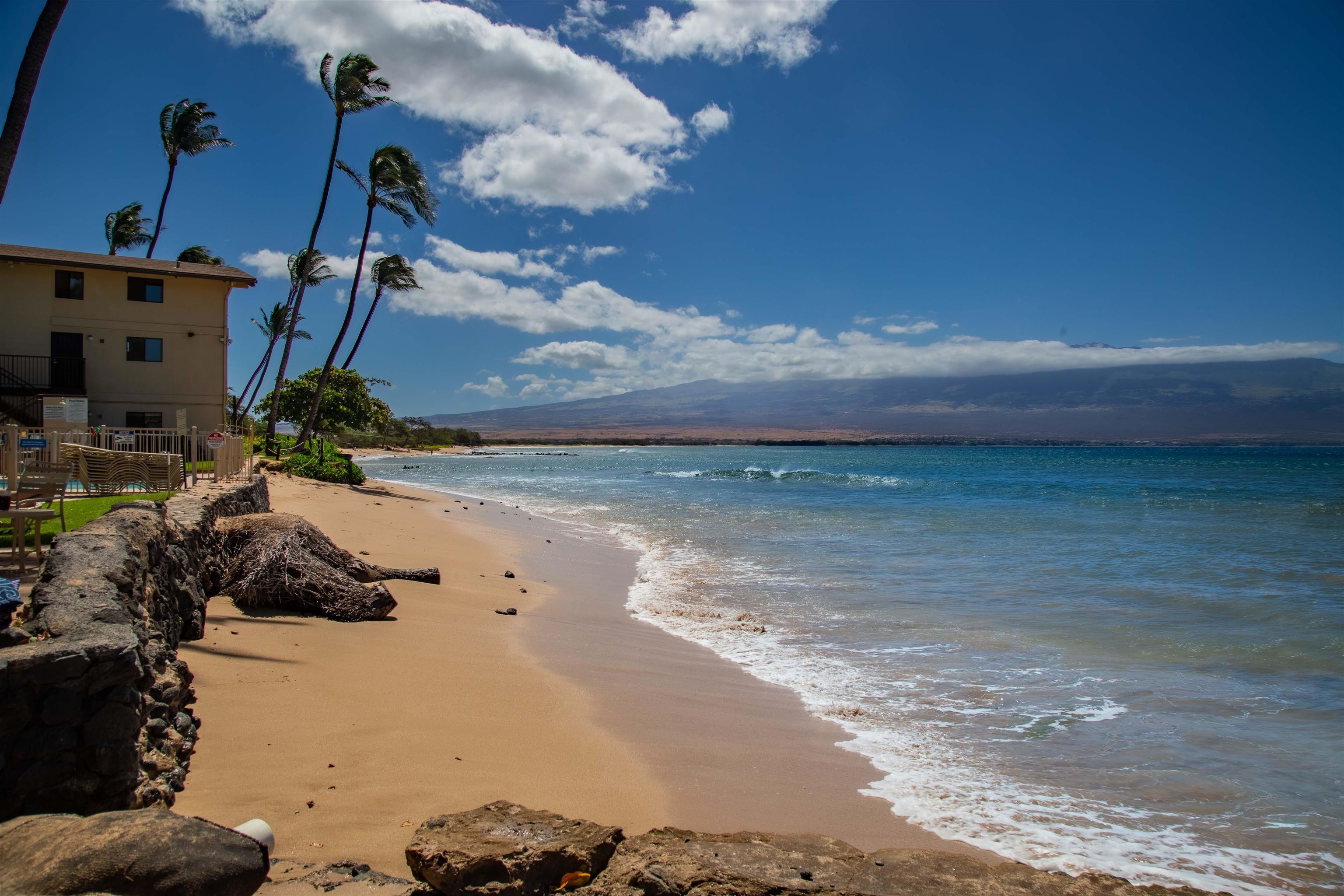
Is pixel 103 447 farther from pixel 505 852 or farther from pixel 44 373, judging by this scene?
pixel 505 852

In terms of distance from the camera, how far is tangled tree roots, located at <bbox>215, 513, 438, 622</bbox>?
22.7ft

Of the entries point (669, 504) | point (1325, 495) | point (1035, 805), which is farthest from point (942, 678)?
point (1325, 495)

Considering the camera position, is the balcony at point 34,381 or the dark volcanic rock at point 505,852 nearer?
the dark volcanic rock at point 505,852

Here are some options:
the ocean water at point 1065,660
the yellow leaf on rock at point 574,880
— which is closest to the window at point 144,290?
the ocean water at point 1065,660

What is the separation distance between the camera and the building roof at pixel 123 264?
22.2 metres

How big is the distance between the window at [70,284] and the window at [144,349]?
72.4 inches

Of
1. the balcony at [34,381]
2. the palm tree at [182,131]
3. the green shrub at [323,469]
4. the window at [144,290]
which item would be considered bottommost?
the green shrub at [323,469]

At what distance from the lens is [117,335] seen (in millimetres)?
23328

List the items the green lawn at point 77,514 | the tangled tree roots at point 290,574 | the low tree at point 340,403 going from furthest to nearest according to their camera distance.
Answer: the low tree at point 340,403, the green lawn at point 77,514, the tangled tree roots at point 290,574

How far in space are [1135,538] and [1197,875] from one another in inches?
591

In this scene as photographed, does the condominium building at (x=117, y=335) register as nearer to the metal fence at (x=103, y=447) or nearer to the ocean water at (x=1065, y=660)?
the metal fence at (x=103, y=447)

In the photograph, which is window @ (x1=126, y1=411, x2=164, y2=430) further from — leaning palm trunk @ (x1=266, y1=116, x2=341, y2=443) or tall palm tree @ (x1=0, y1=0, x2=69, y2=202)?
tall palm tree @ (x1=0, y1=0, x2=69, y2=202)

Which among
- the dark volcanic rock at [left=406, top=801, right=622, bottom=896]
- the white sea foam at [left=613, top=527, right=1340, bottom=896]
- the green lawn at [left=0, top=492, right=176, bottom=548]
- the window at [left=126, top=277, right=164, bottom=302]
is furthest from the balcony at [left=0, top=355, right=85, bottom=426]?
the dark volcanic rock at [left=406, top=801, right=622, bottom=896]

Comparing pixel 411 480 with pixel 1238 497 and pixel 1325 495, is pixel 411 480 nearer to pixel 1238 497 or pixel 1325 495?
pixel 1238 497
